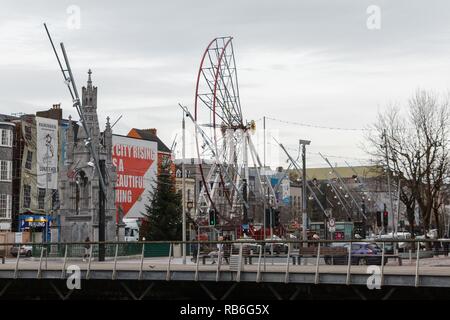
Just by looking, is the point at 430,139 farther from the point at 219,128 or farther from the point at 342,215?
the point at 342,215

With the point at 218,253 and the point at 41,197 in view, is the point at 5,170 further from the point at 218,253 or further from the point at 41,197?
the point at 218,253

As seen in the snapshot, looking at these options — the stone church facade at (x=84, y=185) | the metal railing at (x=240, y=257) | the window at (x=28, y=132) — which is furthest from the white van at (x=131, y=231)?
the metal railing at (x=240, y=257)

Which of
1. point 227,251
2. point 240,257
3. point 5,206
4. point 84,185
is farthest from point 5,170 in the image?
point 240,257

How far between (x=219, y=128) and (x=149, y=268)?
1765 inches

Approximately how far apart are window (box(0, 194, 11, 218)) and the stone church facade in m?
25.6

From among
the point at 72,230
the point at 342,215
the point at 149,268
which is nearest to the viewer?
the point at 149,268

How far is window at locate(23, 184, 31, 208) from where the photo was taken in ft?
350

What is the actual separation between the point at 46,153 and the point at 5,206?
8.58 m

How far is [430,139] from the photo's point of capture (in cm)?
6881

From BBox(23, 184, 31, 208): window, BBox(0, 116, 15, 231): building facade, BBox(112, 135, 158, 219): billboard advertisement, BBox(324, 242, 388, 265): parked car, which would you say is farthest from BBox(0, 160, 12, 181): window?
BBox(324, 242, 388, 265): parked car
